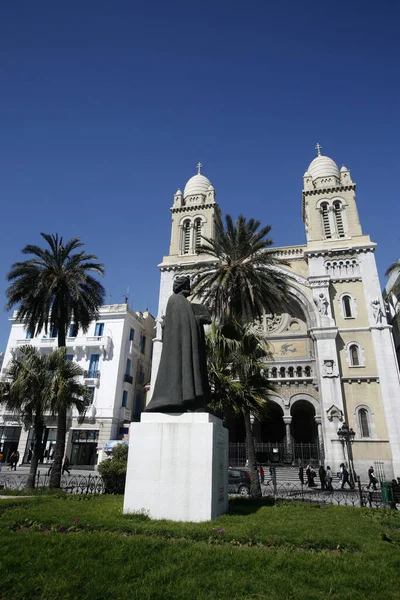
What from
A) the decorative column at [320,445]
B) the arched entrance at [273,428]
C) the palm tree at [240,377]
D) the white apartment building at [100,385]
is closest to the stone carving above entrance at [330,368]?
the decorative column at [320,445]

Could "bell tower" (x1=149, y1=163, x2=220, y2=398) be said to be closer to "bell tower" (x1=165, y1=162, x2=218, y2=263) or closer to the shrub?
"bell tower" (x1=165, y1=162, x2=218, y2=263)

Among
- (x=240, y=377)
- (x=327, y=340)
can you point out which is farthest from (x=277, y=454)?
(x=240, y=377)

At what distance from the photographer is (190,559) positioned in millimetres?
4469

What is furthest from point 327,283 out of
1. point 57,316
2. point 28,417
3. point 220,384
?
point 28,417

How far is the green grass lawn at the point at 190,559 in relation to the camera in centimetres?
369

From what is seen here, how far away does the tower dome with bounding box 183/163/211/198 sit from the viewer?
41188 millimetres

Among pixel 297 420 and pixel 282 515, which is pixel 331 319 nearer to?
pixel 297 420

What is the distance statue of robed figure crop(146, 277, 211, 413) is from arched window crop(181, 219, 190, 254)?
2963 cm

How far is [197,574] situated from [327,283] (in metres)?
29.5

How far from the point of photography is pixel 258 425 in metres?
31.6

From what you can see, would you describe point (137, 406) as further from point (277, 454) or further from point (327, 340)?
point (327, 340)

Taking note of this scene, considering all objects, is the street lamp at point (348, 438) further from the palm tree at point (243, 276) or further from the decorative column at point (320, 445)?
the palm tree at point (243, 276)

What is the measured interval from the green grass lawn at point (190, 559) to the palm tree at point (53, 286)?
570 inches

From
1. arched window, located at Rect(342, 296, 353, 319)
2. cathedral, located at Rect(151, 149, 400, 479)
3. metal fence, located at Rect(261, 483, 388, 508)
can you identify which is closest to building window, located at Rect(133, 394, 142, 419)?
cathedral, located at Rect(151, 149, 400, 479)
